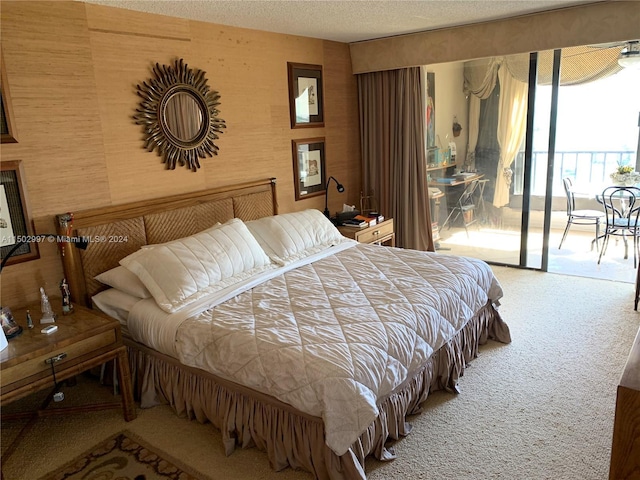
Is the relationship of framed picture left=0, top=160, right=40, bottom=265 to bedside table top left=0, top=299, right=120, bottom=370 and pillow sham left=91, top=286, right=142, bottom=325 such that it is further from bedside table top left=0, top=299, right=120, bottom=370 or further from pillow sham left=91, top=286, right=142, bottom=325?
pillow sham left=91, top=286, right=142, bottom=325

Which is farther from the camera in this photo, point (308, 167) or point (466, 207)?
point (466, 207)

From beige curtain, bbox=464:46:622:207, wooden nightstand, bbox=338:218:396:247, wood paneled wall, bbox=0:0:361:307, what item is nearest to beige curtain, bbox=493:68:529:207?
beige curtain, bbox=464:46:622:207

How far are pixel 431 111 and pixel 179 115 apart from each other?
271 cm

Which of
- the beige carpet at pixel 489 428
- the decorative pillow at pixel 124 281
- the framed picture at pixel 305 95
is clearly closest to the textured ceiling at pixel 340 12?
the framed picture at pixel 305 95

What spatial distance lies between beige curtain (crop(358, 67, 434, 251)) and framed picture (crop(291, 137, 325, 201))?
0.71 meters

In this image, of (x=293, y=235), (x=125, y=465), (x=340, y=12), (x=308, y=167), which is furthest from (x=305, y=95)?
(x=125, y=465)

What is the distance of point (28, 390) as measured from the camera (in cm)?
206

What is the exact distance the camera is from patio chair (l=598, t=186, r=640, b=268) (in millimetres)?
4441

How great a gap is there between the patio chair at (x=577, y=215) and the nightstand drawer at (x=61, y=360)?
4.60 meters

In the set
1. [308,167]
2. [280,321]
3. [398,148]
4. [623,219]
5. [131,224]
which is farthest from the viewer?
[398,148]

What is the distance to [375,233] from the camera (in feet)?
14.3

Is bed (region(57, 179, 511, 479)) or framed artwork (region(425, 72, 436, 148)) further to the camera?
framed artwork (region(425, 72, 436, 148))

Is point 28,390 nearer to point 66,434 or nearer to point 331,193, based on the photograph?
point 66,434

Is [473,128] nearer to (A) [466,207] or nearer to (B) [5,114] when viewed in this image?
(A) [466,207]
